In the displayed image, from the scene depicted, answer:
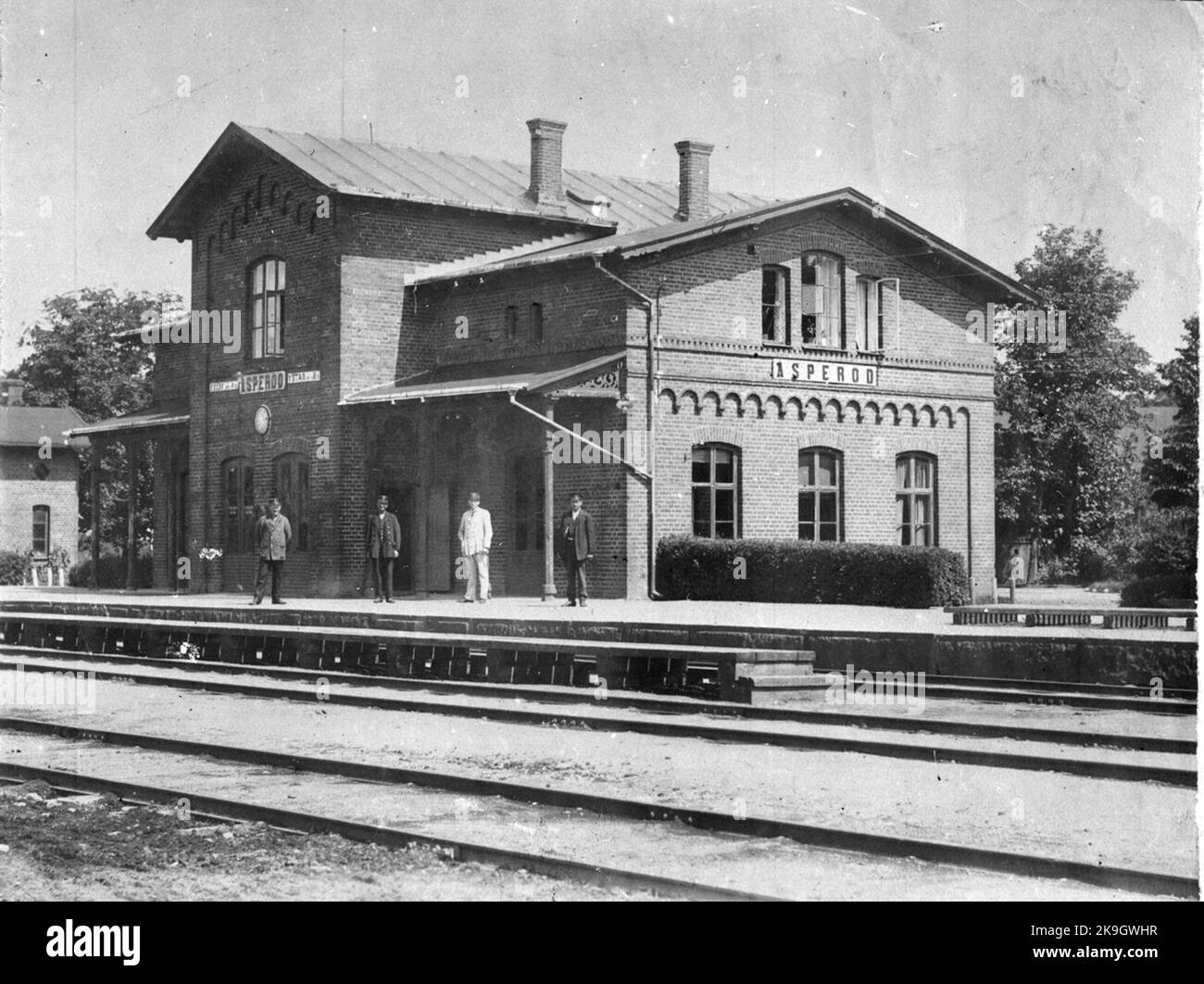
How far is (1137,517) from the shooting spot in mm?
44281

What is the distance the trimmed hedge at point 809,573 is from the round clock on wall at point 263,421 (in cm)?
936

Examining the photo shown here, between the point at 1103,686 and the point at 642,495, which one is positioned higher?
the point at 642,495

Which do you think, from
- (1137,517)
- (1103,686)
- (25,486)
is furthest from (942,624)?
(25,486)

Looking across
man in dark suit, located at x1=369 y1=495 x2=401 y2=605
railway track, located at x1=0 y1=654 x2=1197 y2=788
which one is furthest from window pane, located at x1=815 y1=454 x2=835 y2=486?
railway track, located at x1=0 y1=654 x2=1197 y2=788

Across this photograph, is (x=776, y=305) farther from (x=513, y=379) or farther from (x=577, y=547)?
(x=577, y=547)

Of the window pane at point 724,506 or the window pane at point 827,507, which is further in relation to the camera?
the window pane at point 827,507

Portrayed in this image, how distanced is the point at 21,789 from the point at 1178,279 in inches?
332

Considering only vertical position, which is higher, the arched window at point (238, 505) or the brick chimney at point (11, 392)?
the brick chimney at point (11, 392)

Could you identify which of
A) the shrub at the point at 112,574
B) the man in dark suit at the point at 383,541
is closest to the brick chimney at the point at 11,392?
the shrub at the point at 112,574

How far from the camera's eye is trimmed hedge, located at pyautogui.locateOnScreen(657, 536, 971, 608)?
22734 mm

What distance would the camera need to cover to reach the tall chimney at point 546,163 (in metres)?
30.8

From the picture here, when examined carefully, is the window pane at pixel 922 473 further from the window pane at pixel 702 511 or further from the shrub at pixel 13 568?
the shrub at pixel 13 568
